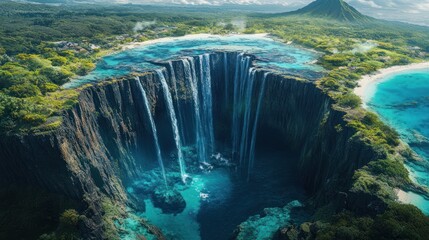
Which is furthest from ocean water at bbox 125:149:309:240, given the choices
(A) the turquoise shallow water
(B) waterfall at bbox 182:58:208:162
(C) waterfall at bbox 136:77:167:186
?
(A) the turquoise shallow water

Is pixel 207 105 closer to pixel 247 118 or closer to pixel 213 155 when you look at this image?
pixel 247 118

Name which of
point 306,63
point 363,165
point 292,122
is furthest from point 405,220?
point 306,63

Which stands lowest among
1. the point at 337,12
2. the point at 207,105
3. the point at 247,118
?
the point at 247,118

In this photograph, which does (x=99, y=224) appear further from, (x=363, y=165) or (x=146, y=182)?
(x=363, y=165)

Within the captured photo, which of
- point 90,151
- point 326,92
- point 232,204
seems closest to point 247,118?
point 326,92

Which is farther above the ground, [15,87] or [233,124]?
[15,87]
